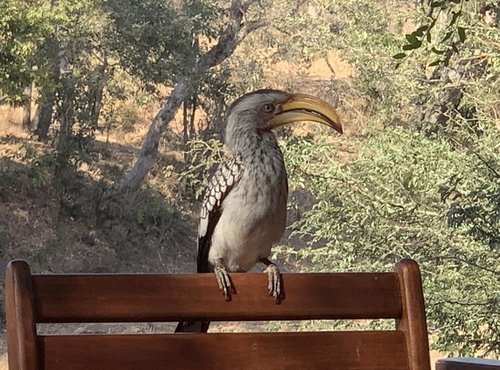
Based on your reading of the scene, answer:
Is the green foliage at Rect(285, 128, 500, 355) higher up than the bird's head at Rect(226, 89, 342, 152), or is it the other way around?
the bird's head at Rect(226, 89, 342, 152)

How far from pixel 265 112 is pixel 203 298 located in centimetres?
68

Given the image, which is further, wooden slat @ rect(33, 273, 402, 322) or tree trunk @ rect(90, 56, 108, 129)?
tree trunk @ rect(90, 56, 108, 129)

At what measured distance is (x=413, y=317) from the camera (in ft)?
3.16

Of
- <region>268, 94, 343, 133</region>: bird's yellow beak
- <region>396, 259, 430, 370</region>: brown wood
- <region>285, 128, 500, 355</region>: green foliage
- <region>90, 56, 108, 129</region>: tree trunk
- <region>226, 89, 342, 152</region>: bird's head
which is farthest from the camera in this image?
<region>90, 56, 108, 129</region>: tree trunk

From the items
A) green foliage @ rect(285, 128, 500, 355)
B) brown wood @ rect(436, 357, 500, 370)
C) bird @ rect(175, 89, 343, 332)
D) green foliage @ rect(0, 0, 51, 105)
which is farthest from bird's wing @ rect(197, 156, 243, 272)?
green foliage @ rect(0, 0, 51, 105)

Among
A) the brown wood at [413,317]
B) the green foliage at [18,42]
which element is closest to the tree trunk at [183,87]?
the green foliage at [18,42]

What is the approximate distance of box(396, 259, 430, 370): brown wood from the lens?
3.14 ft

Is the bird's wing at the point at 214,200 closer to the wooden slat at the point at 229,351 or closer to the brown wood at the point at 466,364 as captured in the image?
the brown wood at the point at 466,364

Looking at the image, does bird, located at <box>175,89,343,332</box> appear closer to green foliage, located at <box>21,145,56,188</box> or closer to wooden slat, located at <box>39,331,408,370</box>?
wooden slat, located at <box>39,331,408,370</box>

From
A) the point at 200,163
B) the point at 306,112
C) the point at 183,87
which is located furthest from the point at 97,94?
the point at 306,112

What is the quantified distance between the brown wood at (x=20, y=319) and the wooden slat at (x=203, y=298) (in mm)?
14

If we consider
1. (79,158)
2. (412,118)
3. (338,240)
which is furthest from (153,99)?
(338,240)

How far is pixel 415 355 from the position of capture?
954 millimetres

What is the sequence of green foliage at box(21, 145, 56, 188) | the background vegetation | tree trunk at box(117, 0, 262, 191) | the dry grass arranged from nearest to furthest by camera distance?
the background vegetation < the dry grass < green foliage at box(21, 145, 56, 188) < tree trunk at box(117, 0, 262, 191)
